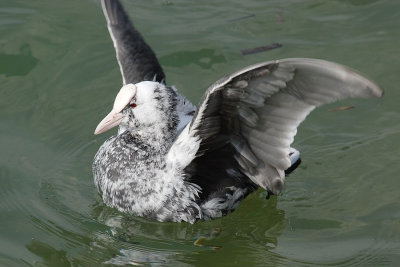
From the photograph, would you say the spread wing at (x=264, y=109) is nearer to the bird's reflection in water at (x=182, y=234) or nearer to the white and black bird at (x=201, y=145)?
the white and black bird at (x=201, y=145)

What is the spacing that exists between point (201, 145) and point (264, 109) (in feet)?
2.30

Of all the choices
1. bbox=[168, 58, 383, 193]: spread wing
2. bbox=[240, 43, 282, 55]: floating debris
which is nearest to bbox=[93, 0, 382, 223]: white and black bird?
bbox=[168, 58, 383, 193]: spread wing

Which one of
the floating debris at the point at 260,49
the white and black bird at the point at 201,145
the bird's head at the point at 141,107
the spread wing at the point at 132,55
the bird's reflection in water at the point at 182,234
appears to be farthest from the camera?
the floating debris at the point at 260,49

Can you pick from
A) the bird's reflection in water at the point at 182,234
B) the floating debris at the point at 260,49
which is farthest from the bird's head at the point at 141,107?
the floating debris at the point at 260,49

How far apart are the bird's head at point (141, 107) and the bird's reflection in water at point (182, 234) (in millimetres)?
781

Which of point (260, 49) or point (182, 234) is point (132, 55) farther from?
point (182, 234)

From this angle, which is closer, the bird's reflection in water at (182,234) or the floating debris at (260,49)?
the bird's reflection in water at (182,234)

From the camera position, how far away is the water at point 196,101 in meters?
6.16

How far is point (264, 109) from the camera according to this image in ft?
18.7

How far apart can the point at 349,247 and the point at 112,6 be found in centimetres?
353

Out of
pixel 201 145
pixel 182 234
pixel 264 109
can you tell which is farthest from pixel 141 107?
pixel 264 109

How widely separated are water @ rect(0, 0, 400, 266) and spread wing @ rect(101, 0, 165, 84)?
71 cm

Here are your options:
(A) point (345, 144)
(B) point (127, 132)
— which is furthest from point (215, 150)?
(A) point (345, 144)

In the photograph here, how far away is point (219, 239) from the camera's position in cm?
634
